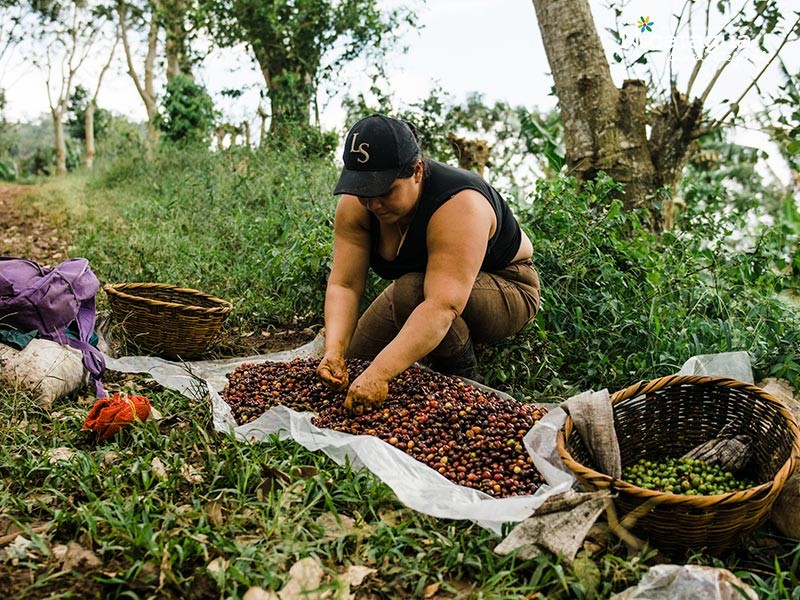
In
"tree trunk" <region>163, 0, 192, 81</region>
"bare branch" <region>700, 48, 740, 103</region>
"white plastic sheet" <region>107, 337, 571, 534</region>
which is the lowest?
"white plastic sheet" <region>107, 337, 571, 534</region>

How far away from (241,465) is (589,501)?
43.5 inches

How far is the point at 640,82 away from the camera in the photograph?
4707mm

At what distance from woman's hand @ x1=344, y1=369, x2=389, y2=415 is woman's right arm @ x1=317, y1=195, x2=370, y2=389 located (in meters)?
0.36

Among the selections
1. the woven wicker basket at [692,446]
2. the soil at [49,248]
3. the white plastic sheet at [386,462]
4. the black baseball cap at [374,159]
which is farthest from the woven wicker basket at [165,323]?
the woven wicker basket at [692,446]

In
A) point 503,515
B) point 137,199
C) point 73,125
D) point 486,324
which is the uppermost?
point 73,125

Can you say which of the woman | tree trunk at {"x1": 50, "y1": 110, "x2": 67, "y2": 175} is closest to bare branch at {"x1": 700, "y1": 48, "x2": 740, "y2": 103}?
the woman

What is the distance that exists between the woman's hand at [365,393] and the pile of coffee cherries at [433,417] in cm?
4

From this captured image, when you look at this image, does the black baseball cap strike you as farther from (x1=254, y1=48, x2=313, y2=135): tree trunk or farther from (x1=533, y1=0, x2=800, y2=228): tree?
(x1=254, y1=48, x2=313, y2=135): tree trunk

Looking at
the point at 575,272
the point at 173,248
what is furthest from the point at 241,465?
the point at 173,248

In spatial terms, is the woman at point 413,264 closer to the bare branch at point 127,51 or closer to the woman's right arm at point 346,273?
the woman's right arm at point 346,273

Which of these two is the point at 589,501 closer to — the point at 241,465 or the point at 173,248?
the point at 241,465

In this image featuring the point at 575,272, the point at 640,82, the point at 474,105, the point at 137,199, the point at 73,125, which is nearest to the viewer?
the point at 575,272

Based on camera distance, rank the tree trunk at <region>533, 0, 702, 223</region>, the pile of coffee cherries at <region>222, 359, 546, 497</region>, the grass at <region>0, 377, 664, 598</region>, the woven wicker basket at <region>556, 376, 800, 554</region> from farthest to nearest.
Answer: the tree trunk at <region>533, 0, 702, 223</region>, the pile of coffee cherries at <region>222, 359, 546, 497</region>, the woven wicker basket at <region>556, 376, 800, 554</region>, the grass at <region>0, 377, 664, 598</region>

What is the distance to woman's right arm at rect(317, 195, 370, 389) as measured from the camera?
9.70ft
